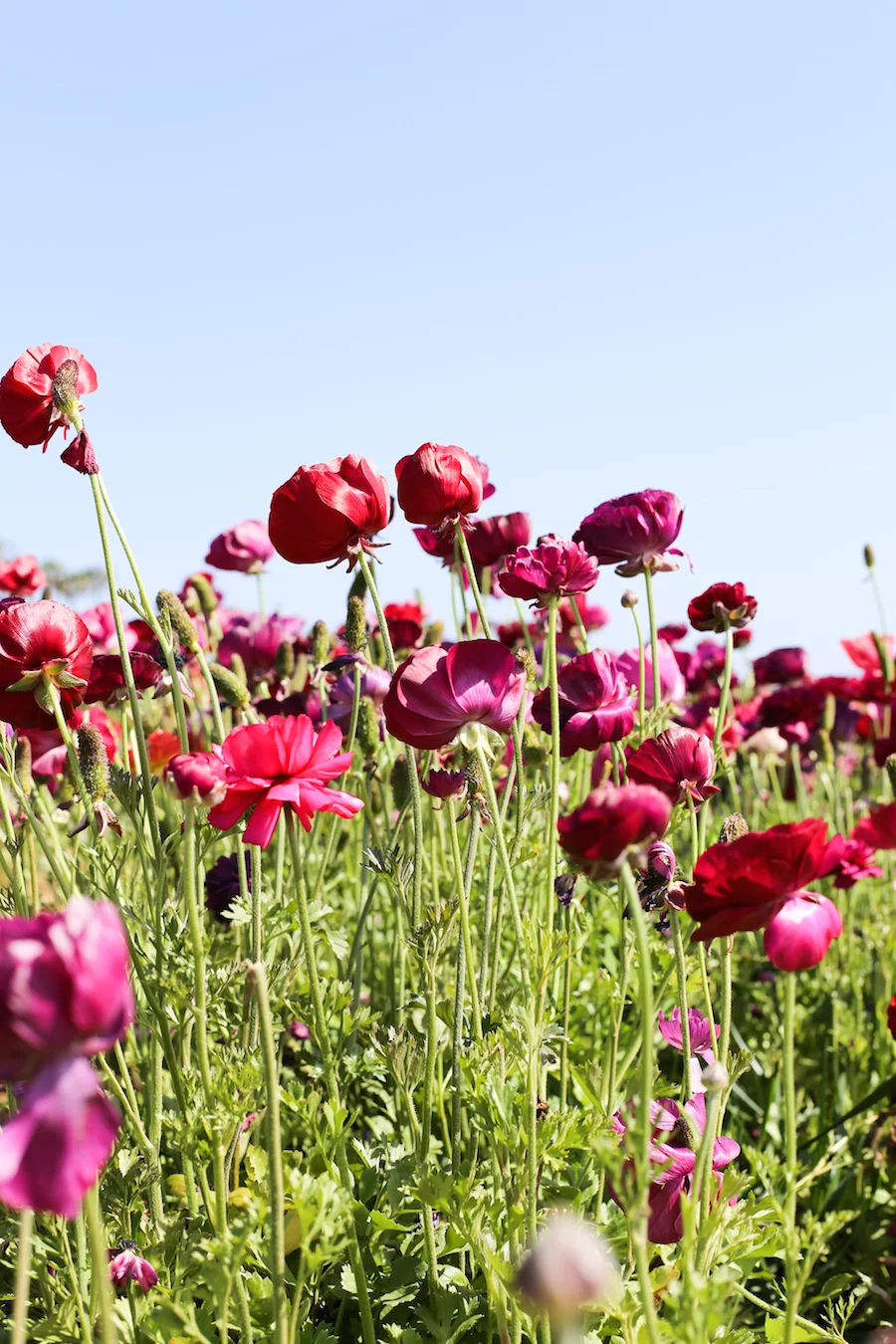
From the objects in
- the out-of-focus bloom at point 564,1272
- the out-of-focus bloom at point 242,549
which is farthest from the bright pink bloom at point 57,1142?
the out-of-focus bloom at point 242,549

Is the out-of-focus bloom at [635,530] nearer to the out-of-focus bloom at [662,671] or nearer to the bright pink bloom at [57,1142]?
the out-of-focus bloom at [662,671]

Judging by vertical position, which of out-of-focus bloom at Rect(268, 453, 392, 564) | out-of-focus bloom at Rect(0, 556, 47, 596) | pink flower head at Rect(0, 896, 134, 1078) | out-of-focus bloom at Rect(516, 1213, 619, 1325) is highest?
out-of-focus bloom at Rect(0, 556, 47, 596)

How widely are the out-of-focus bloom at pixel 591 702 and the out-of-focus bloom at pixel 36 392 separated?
35.0 inches

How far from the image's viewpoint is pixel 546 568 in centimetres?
163

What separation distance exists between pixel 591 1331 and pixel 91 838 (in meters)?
1.00

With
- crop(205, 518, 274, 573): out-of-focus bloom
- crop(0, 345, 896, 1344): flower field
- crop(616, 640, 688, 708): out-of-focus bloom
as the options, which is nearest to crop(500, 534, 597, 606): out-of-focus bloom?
crop(0, 345, 896, 1344): flower field

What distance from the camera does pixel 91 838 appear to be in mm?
1684

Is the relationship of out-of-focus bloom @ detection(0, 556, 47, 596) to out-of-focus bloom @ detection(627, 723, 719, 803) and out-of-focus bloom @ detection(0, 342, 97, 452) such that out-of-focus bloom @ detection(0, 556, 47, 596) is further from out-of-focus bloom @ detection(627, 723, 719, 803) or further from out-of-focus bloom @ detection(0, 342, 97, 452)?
out-of-focus bloom @ detection(627, 723, 719, 803)

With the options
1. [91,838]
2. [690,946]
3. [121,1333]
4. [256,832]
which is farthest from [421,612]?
[121,1333]

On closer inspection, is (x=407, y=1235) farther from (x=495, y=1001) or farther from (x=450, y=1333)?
(x=495, y=1001)

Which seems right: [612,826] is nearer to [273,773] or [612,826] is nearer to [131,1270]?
[273,773]

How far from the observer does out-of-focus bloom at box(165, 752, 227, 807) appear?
4.09 ft

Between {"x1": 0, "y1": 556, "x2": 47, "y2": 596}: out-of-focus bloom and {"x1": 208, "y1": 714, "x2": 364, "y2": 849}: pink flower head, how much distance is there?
1.72 meters

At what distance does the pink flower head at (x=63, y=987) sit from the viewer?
690mm
